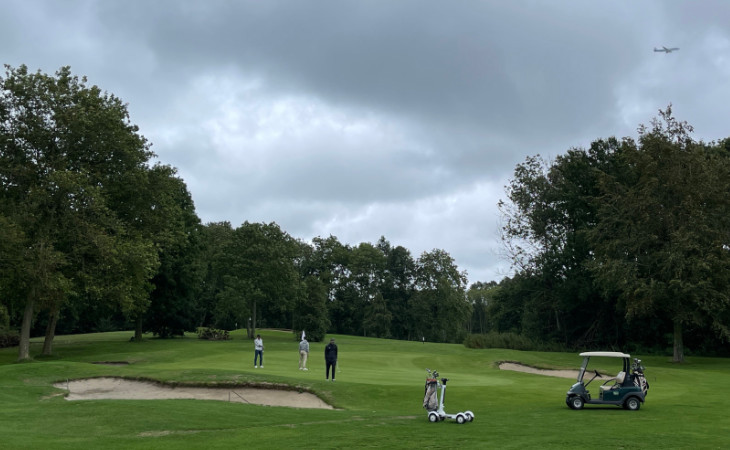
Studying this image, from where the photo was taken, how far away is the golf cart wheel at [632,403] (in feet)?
65.9

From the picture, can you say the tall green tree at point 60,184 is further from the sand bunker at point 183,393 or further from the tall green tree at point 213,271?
the tall green tree at point 213,271

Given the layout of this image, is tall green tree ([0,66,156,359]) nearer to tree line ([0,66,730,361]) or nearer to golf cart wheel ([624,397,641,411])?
tree line ([0,66,730,361])

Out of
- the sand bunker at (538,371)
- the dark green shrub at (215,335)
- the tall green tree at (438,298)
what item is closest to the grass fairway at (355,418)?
the sand bunker at (538,371)

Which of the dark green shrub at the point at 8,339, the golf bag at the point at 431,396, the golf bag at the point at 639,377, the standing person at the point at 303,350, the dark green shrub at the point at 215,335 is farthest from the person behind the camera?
the dark green shrub at the point at 215,335

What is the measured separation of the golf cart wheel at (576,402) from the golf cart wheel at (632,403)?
159 centimetres

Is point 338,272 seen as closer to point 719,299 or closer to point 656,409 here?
point 719,299

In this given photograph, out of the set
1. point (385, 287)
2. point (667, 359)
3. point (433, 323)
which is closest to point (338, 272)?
point (385, 287)

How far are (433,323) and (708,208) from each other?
62.6 meters

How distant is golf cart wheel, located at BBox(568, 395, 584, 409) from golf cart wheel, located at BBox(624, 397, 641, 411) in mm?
1587

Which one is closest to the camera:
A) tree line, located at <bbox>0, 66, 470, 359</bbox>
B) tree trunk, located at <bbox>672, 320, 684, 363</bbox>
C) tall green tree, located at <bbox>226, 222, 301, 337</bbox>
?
tree line, located at <bbox>0, 66, 470, 359</bbox>

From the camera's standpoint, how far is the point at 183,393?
23188 millimetres

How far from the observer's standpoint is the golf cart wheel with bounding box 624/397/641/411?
20.1 meters

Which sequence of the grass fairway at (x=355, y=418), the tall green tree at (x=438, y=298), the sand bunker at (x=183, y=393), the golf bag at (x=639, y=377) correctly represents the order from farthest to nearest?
the tall green tree at (x=438, y=298), the sand bunker at (x=183, y=393), the golf bag at (x=639, y=377), the grass fairway at (x=355, y=418)

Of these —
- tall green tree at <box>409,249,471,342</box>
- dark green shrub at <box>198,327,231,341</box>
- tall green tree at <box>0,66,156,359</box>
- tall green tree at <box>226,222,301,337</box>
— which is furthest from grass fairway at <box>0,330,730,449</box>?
tall green tree at <box>409,249,471,342</box>
